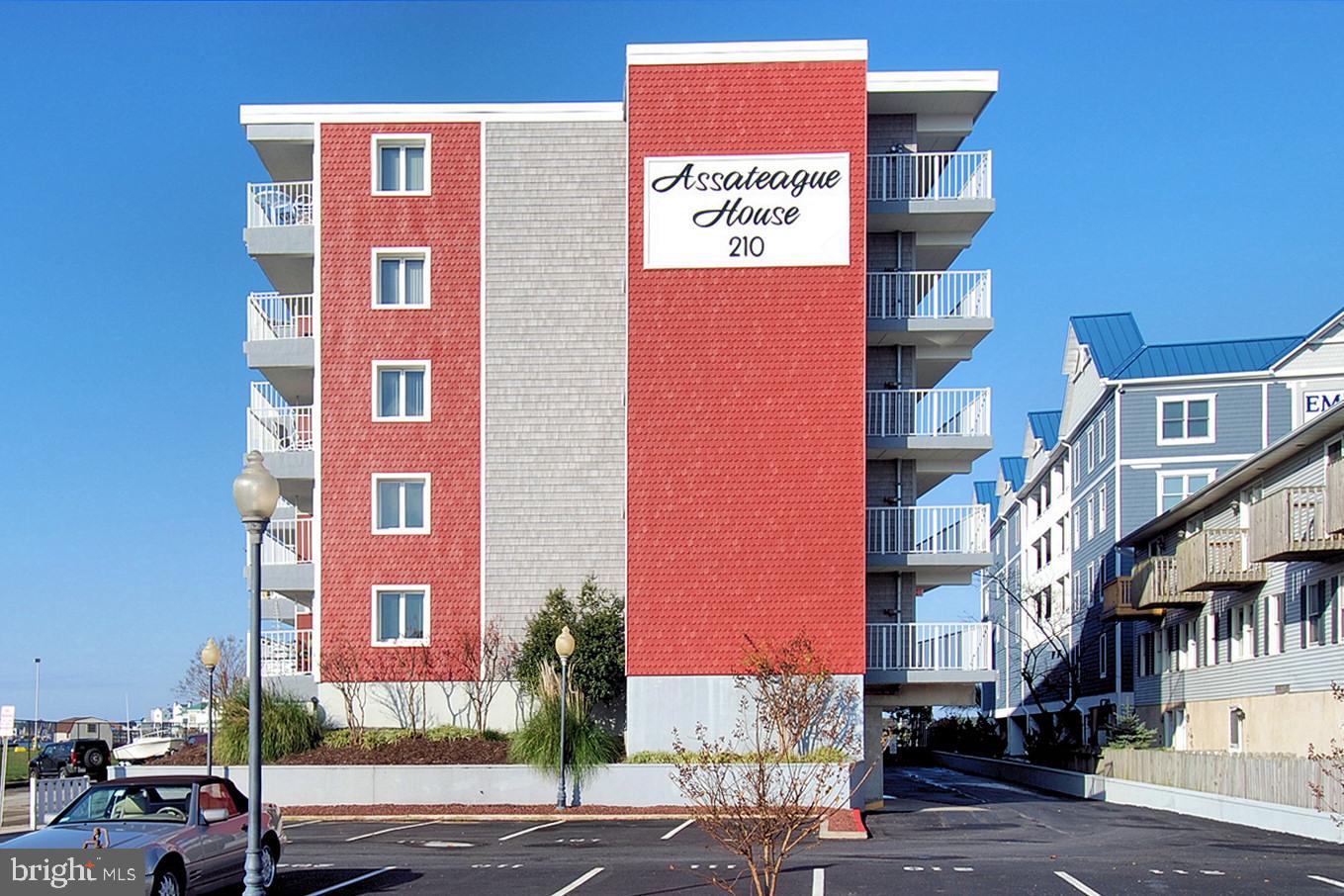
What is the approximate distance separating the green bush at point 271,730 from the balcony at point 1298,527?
2213cm

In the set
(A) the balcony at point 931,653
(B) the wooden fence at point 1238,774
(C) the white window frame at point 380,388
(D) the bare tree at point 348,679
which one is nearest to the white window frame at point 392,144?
(C) the white window frame at point 380,388

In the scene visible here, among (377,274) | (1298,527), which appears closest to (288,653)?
(377,274)

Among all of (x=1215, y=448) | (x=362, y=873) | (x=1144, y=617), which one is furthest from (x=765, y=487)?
(x=1215, y=448)

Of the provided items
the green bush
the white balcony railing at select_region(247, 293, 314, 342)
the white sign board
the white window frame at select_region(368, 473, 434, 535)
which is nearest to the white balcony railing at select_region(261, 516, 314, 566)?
the white window frame at select_region(368, 473, 434, 535)

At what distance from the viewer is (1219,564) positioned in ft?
123

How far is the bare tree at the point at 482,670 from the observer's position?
35844 millimetres

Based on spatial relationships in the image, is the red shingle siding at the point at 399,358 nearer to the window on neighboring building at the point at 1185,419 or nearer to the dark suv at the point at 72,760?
the dark suv at the point at 72,760

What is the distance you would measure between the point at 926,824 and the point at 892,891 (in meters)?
11.2

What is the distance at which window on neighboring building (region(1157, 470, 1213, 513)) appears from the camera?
1948 inches

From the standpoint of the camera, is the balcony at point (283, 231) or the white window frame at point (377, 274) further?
the balcony at point (283, 231)

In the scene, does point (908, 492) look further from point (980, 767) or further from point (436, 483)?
point (980, 767)

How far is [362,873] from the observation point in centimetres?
2023

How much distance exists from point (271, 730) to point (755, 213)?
53.4ft

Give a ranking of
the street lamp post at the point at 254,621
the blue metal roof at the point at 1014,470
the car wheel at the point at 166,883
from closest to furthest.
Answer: the street lamp post at the point at 254,621
the car wheel at the point at 166,883
the blue metal roof at the point at 1014,470
